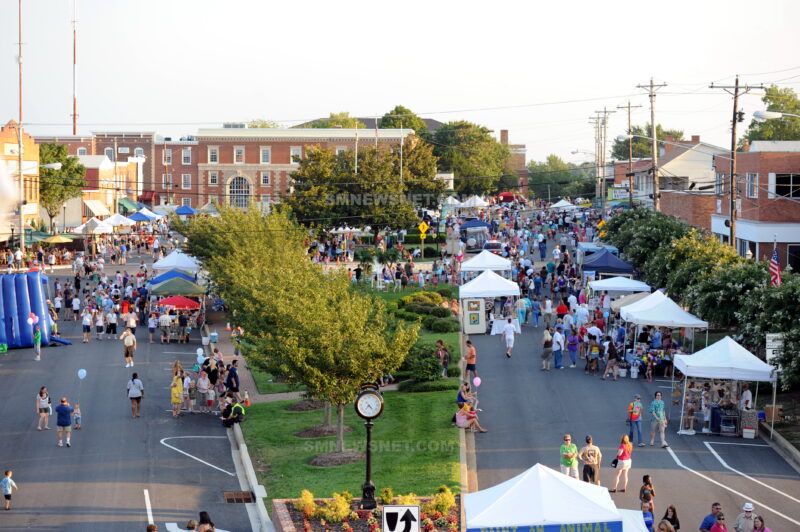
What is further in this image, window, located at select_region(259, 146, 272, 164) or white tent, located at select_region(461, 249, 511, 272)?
window, located at select_region(259, 146, 272, 164)

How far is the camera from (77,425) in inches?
1072

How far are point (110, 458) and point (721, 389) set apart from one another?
1535cm

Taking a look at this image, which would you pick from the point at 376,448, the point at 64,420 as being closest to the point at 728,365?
the point at 376,448

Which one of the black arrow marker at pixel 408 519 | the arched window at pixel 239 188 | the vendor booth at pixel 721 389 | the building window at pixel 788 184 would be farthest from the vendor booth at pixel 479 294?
the arched window at pixel 239 188

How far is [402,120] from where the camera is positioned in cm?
12406

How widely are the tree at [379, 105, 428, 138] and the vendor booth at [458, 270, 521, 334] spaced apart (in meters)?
84.3

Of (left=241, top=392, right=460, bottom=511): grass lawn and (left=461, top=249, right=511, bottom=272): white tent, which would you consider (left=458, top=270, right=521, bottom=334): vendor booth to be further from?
(left=241, top=392, right=460, bottom=511): grass lawn

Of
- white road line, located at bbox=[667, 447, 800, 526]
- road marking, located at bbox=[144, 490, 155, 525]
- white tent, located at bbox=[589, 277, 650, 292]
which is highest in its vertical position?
white tent, located at bbox=[589, 277, 650, 292]

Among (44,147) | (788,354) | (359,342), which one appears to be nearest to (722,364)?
(788,354)

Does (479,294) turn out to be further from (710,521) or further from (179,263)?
(710,521)

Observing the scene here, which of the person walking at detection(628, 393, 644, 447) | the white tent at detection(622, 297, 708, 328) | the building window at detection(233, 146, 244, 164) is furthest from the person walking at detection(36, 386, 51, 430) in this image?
the building window at detection(233, 146, 244, 164)

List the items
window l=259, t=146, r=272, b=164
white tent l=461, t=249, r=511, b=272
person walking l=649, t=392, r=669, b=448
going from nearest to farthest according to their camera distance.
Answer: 1. person walking l=649, t=392, r=669, b=448
2. white tent l=461, t=249, r=511, b=272
3. window l=259, t=146, r=272, b=164

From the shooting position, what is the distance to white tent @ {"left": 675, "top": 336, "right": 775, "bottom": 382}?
24.3 m

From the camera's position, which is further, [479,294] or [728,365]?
[479,294]
